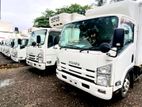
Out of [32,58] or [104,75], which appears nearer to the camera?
[104,75]

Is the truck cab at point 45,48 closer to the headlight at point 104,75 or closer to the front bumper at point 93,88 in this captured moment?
the front bumper at point 93,88

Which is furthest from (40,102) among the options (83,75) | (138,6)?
(138,6)

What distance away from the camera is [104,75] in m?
4.26

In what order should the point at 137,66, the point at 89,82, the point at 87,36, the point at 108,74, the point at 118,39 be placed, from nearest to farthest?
the point at 118,39 < the point at 108,74 < the point at 89,82 < the point at 87,36 < the point at 137,66

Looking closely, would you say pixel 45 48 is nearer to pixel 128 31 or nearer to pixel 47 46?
pixel 47 46

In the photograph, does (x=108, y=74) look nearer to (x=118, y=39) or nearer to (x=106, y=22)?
(x=118, y=39)

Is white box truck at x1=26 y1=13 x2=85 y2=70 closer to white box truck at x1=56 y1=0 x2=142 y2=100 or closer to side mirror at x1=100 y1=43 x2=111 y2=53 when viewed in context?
white box truck at x1=56 y1=0 x2=142 y2=100

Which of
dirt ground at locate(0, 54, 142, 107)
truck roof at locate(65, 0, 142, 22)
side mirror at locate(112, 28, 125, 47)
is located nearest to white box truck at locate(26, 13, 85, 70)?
dirt ground at locate(0, 54, 142, 107)

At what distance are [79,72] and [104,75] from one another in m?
0.76

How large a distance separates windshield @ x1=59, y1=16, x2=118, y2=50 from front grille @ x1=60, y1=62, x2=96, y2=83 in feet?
1.84

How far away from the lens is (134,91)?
19.9ft

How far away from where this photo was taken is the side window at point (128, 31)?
4755 millimetres

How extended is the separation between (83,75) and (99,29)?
125 cm

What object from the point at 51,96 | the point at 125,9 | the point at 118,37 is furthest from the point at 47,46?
the point at 118,37
